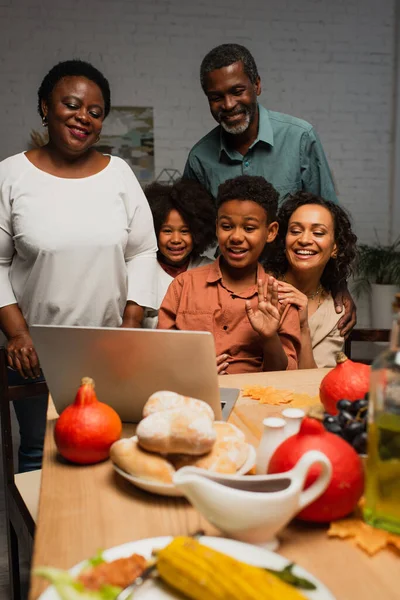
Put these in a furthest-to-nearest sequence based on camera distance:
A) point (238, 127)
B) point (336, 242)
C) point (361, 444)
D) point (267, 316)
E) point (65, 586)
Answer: point (238, 127) → point (336, 242) → point (267, 316) → point (361, 444) → point (65, 586)

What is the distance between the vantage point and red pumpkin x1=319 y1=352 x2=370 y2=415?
1.18m

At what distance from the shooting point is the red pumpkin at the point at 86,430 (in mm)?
1033

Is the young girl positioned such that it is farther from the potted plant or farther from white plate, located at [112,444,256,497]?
the potted plant

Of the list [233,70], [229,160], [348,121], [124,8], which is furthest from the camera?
[348,121]

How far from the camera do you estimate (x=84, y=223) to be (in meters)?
2.02

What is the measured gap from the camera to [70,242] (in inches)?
78.3

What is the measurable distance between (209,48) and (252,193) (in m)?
3.60

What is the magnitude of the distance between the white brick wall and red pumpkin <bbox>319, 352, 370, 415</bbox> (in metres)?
4.37

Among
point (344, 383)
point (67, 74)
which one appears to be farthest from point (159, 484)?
point (67, 74)

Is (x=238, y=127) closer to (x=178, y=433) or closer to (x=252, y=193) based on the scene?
(x=252, y=193)

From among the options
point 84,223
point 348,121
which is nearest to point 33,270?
point 84,223

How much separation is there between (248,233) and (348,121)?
3.92 metres

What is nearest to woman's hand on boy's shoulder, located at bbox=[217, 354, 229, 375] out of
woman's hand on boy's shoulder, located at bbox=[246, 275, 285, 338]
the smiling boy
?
the smiling boy

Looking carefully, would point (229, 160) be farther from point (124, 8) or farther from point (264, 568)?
point (124, 8)
